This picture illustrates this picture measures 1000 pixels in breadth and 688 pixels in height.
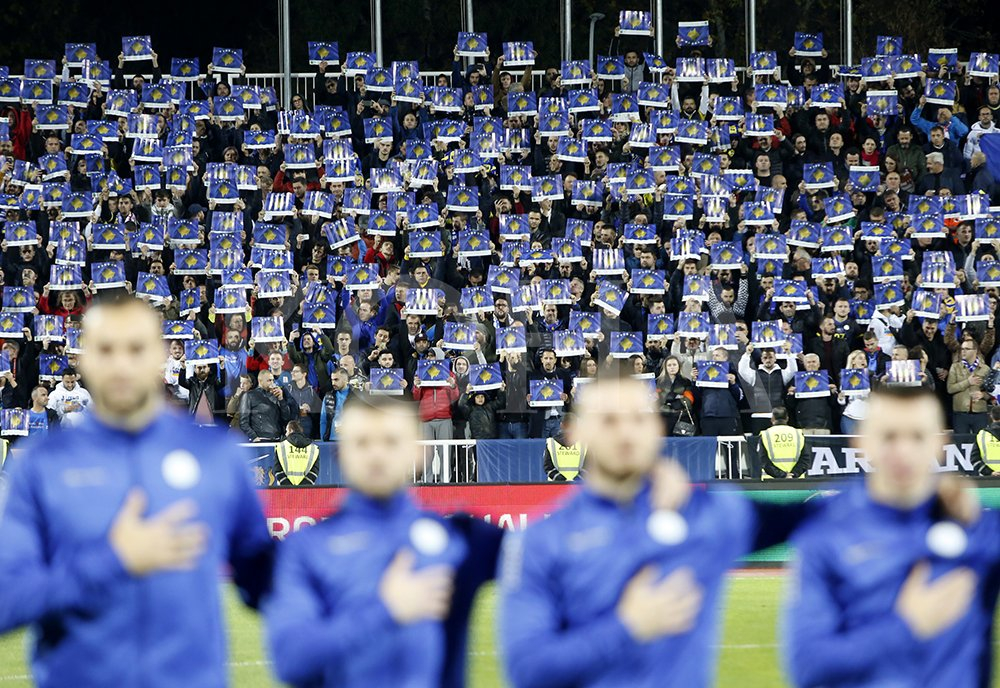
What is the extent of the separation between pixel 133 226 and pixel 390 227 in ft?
11.1

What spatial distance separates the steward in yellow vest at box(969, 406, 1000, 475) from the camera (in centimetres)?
1605

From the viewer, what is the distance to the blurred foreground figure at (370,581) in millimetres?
4207

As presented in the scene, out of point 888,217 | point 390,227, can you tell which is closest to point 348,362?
point 390,227

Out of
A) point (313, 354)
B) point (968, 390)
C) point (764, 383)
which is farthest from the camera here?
point (313, 354)

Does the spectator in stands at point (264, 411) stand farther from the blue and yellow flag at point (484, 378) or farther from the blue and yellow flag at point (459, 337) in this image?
the blue and yellow flag at point (459, 337)

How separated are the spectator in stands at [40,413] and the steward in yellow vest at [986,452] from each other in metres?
9.28

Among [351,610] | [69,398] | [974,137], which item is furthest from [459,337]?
[351,610]

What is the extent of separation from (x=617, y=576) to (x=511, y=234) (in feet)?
56.3

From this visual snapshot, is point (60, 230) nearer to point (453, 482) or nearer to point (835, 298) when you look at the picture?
point (453, 482)

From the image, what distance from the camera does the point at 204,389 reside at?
1842 cm

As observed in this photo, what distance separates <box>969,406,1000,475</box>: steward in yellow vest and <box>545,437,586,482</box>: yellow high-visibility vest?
371 cm

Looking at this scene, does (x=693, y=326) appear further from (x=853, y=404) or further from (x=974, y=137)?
(x=974, y=137)

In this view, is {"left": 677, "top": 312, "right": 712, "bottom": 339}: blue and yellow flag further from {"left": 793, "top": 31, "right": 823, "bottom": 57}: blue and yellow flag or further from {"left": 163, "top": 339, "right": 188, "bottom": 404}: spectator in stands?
{"left": 793, "top": 31, "right": 823, "bottom": 57}: blue and yellow flag

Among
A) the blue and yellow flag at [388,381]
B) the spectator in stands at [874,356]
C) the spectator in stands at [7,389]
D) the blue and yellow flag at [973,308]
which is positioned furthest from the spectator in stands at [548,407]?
the spectator in stands at [7,389]
